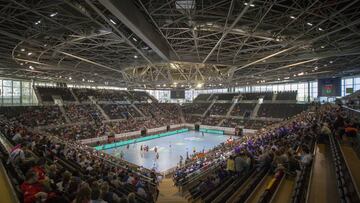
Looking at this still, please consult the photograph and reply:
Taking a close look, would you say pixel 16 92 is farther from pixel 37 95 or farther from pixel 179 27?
pixel 179 27

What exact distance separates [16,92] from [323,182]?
53.1 meters

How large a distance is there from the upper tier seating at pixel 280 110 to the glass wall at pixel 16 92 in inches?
1939

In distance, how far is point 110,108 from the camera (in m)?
45.9

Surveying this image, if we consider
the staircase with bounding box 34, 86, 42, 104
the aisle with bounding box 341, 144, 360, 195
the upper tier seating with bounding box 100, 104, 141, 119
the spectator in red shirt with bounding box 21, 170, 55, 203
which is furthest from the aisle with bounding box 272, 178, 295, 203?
the staircase with bounding box 34, 86, 42, 104

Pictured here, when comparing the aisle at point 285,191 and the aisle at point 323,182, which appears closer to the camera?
the aisle at point 323,182

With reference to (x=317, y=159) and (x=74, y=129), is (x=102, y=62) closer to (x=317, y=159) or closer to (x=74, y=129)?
(x=74, y=129)

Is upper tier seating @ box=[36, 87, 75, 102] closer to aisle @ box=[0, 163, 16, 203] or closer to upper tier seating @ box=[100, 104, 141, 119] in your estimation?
upper tier seating @ box=[100, 104, 141, 119]

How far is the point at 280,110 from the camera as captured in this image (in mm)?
45812

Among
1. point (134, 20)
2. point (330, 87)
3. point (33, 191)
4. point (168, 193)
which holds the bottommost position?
point (168, 193)

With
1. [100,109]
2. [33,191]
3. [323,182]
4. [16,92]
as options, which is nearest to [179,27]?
[323,182]

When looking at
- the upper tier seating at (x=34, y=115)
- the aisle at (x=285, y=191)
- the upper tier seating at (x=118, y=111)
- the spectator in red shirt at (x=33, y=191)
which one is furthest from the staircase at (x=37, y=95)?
the aisle at (x=285, y=191)

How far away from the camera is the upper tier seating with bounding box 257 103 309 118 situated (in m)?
43.5

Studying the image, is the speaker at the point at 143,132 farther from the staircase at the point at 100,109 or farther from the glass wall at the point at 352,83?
the glass wall at the point at 352,83

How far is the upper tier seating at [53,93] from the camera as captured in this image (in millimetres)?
41378
